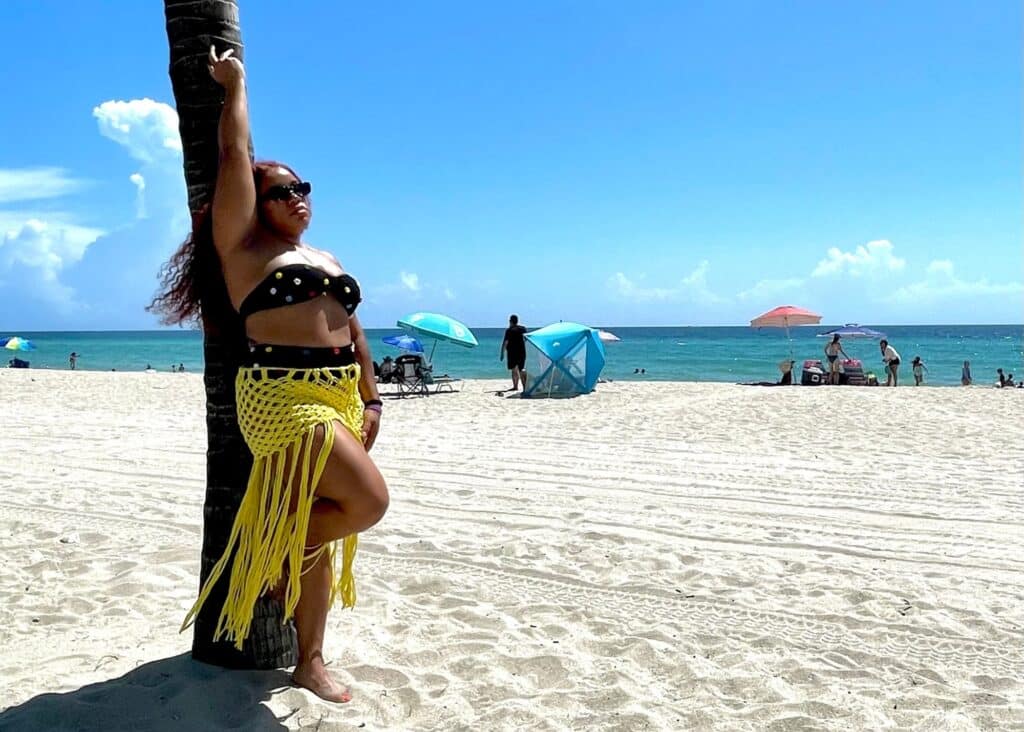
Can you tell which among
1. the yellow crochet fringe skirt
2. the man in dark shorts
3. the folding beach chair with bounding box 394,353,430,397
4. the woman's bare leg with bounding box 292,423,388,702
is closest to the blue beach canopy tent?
the man in dark shorts

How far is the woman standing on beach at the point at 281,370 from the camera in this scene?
2.60 m

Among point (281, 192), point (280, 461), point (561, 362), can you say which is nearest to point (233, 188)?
point (281, 192)

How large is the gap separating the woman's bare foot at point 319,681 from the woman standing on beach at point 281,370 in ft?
1.02

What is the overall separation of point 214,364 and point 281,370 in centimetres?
56

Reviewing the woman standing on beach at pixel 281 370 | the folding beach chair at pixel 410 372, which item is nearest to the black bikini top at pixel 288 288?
the woman standing on beach at pixel 281 370

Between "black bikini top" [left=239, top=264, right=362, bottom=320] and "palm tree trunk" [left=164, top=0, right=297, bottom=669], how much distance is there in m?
0.20

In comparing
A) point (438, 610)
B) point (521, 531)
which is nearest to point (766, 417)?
point (521, 531)

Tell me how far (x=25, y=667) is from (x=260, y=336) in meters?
1.75

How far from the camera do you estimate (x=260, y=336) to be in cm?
263

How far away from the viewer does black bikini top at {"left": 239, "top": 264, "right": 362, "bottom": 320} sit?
2598 mm

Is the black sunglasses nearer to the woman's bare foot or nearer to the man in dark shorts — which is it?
the woman's bare foot

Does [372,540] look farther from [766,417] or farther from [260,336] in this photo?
[766,417]

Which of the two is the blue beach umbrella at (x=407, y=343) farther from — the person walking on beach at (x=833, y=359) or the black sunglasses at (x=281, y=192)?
the black sunglasses at (x=281, y=192)

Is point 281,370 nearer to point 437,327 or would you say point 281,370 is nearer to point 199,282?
point 199,282
